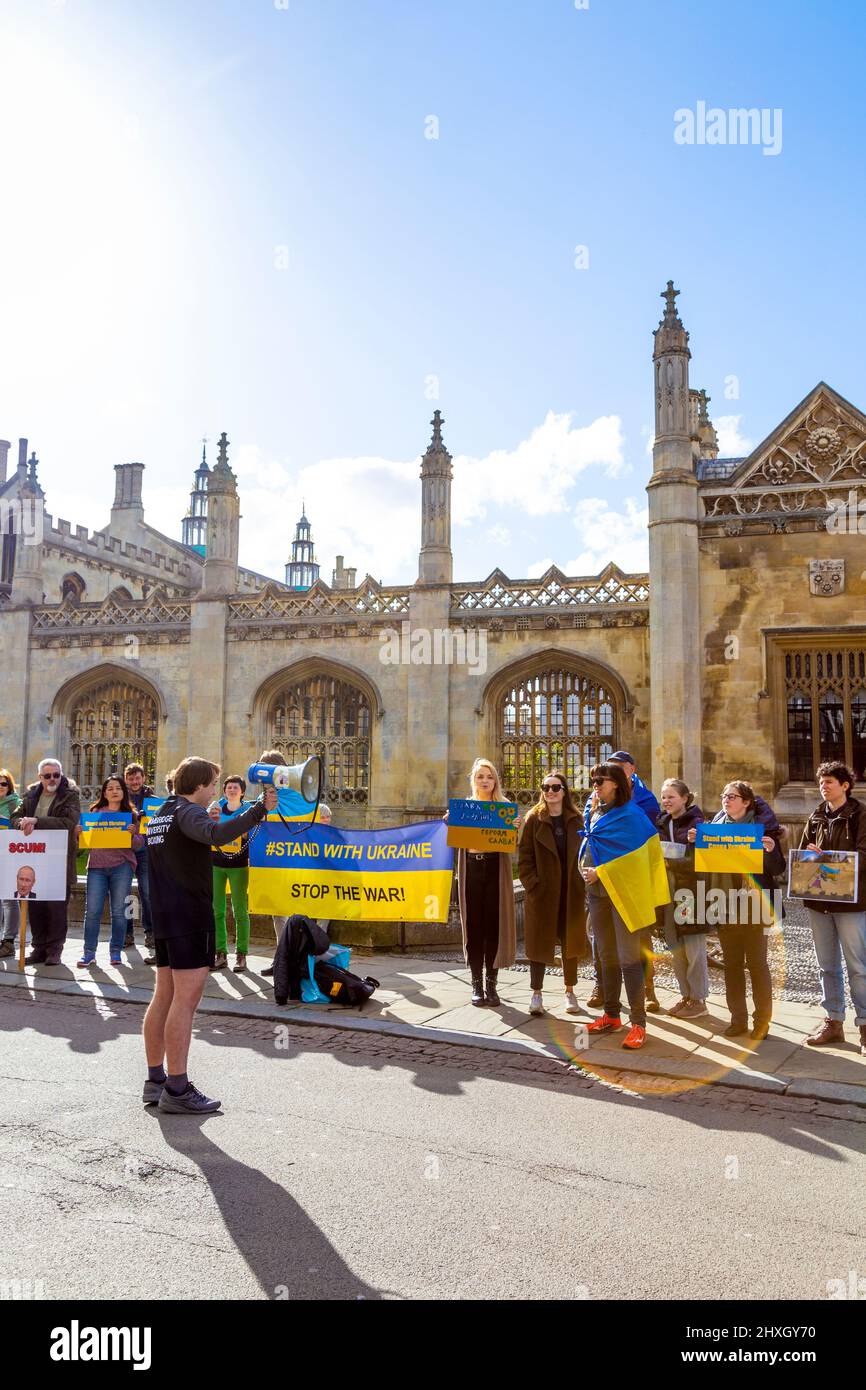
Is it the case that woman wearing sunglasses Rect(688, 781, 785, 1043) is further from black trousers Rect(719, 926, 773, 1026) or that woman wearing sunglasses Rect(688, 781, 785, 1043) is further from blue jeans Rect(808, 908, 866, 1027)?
blue jeans Rect(808, 908, 866, 1027)

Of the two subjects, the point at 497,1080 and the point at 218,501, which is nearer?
the point at 497,1080

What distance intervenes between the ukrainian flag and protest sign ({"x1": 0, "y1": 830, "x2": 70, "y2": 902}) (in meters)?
5.65

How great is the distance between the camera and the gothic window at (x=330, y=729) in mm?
21250

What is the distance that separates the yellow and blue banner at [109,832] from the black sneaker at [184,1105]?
4818 mm

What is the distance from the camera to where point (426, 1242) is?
12.6 ft

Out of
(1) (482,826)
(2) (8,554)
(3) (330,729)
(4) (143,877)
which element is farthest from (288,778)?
(2) (8,554)

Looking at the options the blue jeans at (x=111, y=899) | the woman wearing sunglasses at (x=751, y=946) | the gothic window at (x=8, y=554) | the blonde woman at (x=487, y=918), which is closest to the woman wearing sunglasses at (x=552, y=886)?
the blonde woman at (x=487, y=918)

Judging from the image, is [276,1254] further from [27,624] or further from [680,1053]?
[27,624]

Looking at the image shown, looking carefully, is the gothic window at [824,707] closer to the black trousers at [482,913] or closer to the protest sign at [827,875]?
the black trousers at [482,913]

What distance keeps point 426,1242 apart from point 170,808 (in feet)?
9.20

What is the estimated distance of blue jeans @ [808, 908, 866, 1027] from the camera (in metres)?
6.87

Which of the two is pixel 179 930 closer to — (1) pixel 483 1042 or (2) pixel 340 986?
(1) pixel 483 1042

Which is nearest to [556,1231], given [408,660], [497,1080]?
[497,1080]
